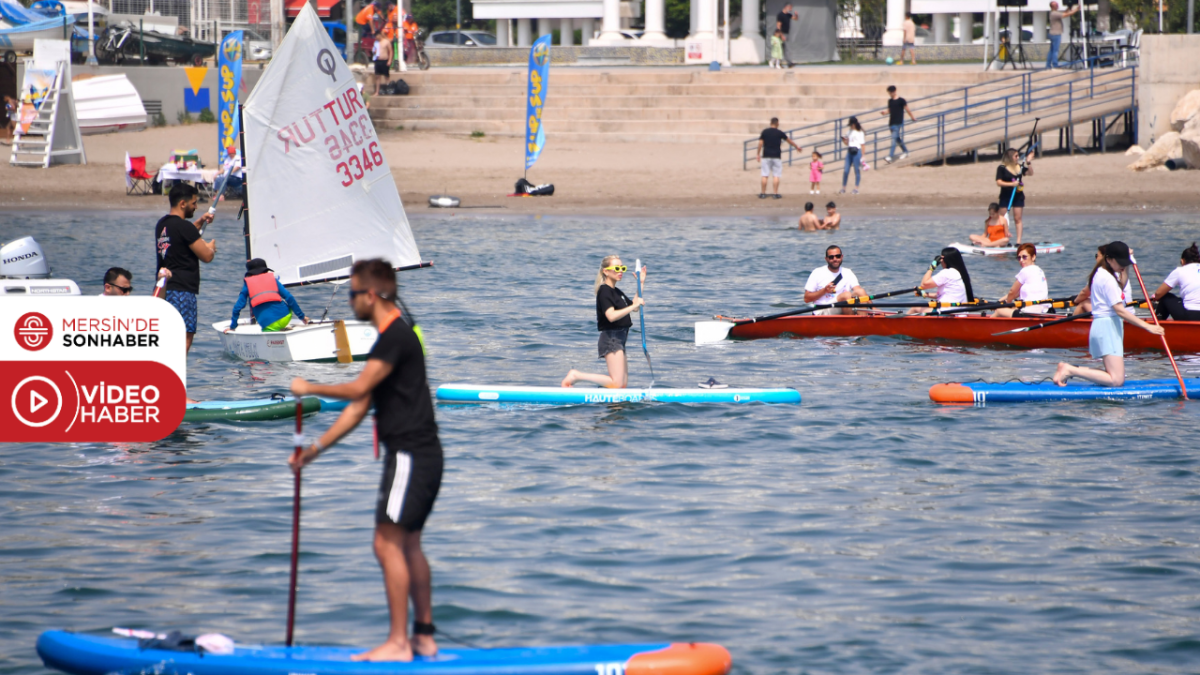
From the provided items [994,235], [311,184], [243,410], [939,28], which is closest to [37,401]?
[243,410]

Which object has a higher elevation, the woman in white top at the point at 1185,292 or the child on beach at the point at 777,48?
the child on beach at the point at 777,48

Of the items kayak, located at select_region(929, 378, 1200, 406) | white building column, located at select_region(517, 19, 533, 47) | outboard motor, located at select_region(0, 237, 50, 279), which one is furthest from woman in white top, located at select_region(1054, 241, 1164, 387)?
white building column, located at select_region(517, 19, 533, 47)

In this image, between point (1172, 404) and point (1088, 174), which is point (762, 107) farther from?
point (1172, 404)

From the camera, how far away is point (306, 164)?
16.7 m

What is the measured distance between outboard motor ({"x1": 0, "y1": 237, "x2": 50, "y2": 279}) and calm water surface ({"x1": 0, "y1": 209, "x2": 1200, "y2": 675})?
13.2 ft

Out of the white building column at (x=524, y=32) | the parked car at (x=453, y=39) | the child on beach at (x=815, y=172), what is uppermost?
the white building column at (x=524, y=32)

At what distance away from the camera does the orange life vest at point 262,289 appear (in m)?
15.0

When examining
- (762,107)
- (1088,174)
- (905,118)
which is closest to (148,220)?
(762,107)

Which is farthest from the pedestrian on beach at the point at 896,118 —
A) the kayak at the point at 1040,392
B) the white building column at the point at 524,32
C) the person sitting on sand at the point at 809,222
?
the white building column at the point at 524,32

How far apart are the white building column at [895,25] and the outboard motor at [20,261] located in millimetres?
39793

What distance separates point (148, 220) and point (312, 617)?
2453 cm

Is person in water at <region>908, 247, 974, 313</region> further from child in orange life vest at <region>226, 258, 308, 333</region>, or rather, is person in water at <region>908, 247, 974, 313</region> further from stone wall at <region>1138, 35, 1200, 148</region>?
stone wall at <region>1138, 35, 1200, 148</region>

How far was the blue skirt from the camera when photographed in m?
13.2
